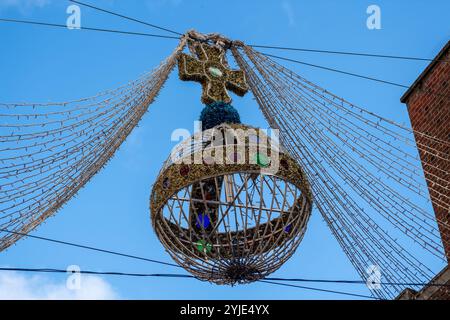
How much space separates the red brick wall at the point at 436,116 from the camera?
14.3 metres

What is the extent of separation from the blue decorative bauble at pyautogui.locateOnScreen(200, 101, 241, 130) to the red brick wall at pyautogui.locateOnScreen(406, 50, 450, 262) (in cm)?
340

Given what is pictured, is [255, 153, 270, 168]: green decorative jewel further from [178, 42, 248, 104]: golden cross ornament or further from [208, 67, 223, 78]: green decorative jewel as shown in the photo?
[208, 67, 223, 78]: green decorative jewel

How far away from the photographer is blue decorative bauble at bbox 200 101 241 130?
508 inches

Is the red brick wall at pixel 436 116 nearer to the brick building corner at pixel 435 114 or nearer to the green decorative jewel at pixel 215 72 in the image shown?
the brick building corner at pixel 435 114

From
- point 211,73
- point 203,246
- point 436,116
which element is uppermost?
point 211,73

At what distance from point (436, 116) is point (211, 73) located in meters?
3.88

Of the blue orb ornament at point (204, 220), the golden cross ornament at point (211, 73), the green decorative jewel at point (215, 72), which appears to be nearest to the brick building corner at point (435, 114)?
the golden cross ornament at point (211, 73)

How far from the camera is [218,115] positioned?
13.0 metres

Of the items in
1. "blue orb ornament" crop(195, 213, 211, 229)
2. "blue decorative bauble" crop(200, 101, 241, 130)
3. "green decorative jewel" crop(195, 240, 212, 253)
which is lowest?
"green decorative jewel" crop(195, 240, 212, 253)

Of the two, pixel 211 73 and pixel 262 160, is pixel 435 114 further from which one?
pixel 262 160

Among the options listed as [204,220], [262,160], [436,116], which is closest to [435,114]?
[436,116]

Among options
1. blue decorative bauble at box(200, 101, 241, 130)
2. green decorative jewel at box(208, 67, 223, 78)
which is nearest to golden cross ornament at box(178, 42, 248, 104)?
green decorative jewel at box(208, 67, 223, 78)
